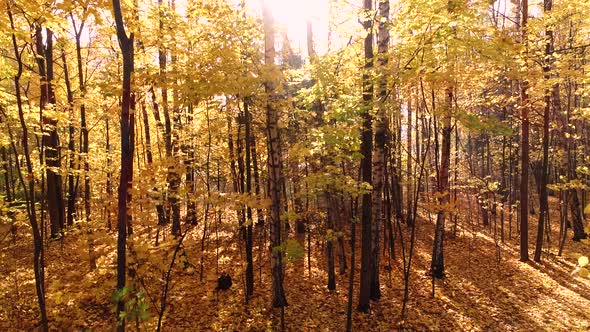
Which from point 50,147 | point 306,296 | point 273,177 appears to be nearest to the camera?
point 273,177

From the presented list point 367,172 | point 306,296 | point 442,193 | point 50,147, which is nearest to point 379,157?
point 367,172

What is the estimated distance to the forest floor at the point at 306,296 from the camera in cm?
903

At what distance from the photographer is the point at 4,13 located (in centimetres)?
663

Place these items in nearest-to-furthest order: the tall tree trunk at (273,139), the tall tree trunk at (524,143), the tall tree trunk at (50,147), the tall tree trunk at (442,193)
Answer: the tall tree trunk at (273,139), the tall tree trunk at (442,193), the tall tree trunk at (524,143), the tall tree trunk at (50,147)

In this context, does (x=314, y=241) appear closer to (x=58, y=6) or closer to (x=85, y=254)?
(x=85, y=254)

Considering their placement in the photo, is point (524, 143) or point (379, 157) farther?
point (524, 143)

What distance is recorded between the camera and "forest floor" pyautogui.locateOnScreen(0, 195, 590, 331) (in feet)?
29.6

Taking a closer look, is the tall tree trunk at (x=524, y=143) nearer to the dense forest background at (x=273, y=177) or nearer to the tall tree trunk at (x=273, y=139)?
the dense forest background at (x=273, y=177)

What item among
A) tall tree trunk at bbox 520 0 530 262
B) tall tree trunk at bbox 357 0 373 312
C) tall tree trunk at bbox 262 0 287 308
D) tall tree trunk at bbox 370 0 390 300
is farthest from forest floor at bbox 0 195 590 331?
tall tree trunk at bbox 370 0 390 300

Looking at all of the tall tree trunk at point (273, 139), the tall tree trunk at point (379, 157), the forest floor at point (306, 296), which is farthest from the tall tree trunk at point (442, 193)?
the tall tree trunk at point (273, 139)

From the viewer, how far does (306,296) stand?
10992mm

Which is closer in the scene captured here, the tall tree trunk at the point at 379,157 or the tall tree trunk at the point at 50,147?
the tall tree trunk at the point at 379,157

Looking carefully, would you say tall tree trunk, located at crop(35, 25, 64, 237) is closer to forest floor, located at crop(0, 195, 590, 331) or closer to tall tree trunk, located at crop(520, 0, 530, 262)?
forest floor, located at crop(0, 195, 590, 331)

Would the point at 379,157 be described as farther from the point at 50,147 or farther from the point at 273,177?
the point at 50,147
